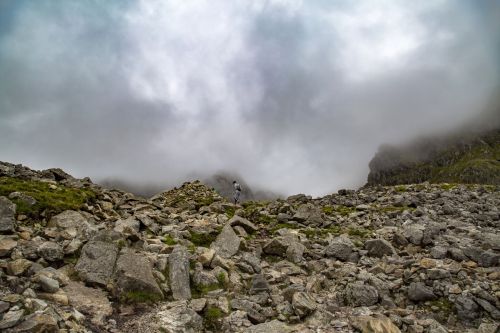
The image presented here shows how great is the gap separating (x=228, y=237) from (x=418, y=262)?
1099 centimetres

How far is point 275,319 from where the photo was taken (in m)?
14.8

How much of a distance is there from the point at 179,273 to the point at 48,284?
5.55 meters

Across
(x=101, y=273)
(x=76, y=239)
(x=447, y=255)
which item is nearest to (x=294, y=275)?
(x=447, y=255)

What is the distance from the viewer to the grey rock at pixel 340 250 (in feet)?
72.5

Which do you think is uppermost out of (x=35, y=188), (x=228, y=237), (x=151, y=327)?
(x=35, y=188)

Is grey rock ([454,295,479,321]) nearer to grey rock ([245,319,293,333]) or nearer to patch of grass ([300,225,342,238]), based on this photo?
grey rock ([245,319,293,333])

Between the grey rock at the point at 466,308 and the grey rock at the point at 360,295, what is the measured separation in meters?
3.17

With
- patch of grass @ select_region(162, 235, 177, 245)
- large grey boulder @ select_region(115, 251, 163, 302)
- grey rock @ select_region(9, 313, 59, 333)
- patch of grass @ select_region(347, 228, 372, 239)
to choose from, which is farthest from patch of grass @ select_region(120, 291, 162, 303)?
patch of grass @ select_region(347, 228, 372, 239)

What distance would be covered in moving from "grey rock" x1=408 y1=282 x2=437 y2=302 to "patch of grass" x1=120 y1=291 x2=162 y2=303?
10948 millimetres

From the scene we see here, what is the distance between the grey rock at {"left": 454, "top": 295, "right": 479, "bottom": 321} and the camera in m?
14.7

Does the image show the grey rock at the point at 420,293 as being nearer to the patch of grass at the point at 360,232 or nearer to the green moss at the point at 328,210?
the patch of grass at the point at 360,232

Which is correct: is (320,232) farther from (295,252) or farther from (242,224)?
(295,252)

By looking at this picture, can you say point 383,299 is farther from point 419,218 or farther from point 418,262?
point 419,218

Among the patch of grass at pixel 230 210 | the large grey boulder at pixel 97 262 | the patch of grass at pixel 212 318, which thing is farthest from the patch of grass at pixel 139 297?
the patch of grass at pixel 230 210
